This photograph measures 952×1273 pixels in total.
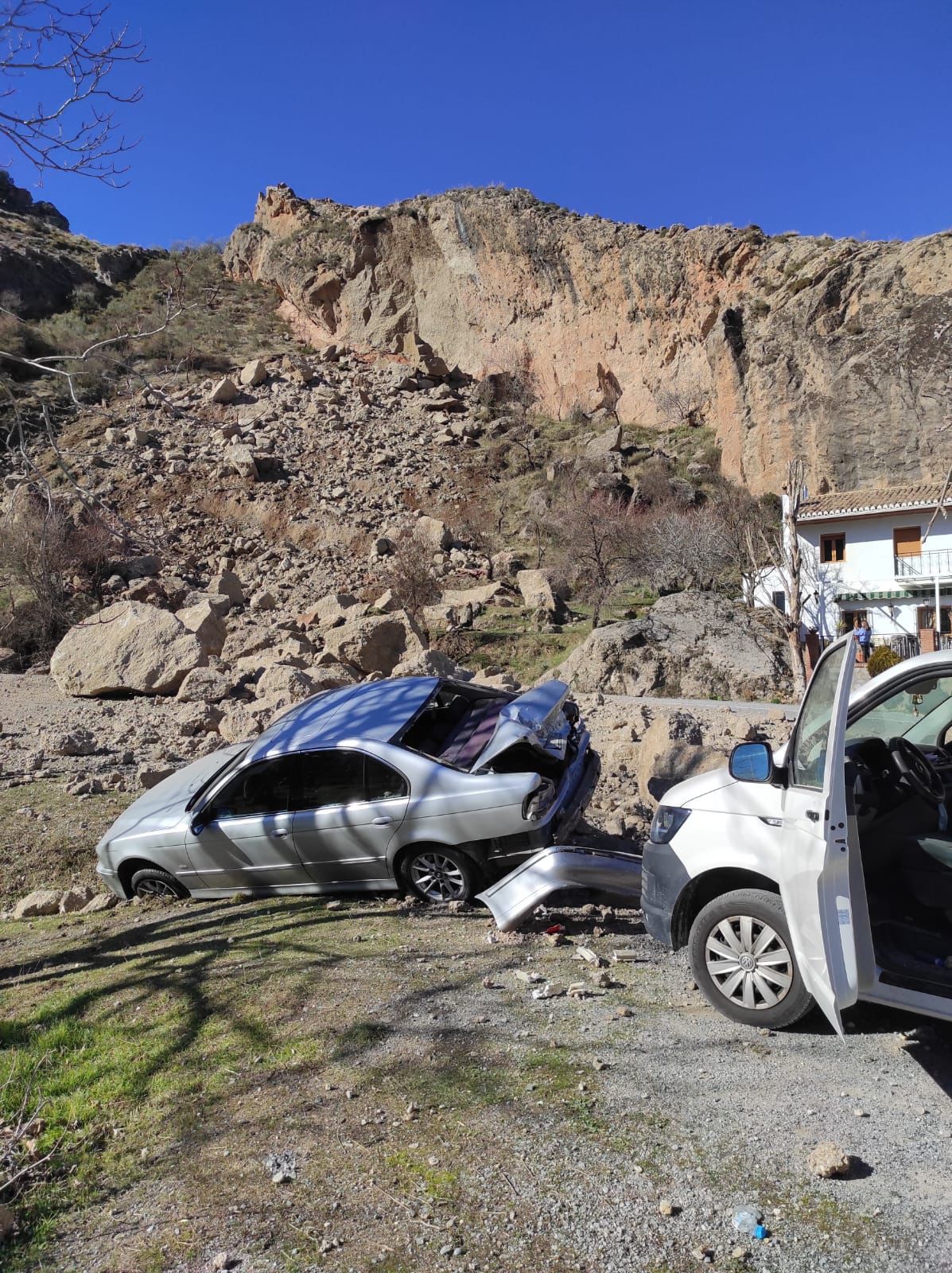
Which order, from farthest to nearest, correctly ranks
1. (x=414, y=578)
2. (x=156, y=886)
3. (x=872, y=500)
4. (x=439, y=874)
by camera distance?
1. (x=872, y=500)
2. (x=414, y=578)
3. (x=156, y=886)
4. (x=439, y=874)

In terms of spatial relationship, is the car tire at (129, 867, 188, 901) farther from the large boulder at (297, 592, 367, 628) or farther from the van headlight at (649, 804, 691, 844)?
the large boulder at (297, 592, 367, 628)

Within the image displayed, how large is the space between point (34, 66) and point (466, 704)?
507 cm

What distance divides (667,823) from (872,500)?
29.6m

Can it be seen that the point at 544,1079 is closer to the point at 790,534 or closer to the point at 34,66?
the point at 34,66

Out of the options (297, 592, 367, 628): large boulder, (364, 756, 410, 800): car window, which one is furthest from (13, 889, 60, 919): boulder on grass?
(297, 592, 367, 628): large boulder

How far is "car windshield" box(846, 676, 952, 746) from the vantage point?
402 cm

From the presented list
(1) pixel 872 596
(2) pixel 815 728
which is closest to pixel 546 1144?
(2) pixel 815 728

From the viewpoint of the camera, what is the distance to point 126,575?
24.8 m

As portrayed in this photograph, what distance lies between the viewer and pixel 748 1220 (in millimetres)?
2523

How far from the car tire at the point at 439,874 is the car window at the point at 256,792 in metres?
1.05

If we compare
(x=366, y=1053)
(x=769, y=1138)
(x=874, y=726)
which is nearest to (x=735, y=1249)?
(x=769, y=1138)

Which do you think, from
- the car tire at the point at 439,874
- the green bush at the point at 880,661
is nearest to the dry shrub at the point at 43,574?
the car tire at the point at 439,874

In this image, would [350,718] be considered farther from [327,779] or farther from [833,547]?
[833,547]

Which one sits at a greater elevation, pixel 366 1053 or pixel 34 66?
pixel 34 66
